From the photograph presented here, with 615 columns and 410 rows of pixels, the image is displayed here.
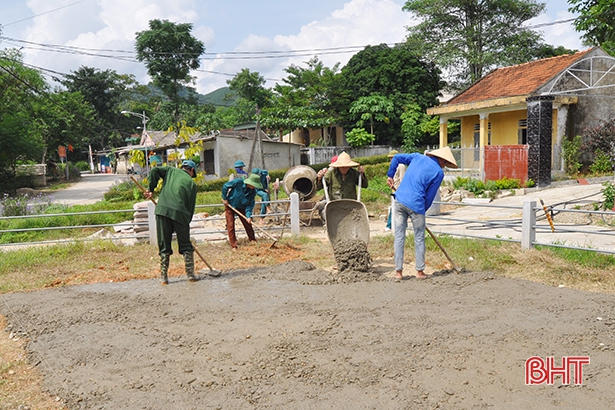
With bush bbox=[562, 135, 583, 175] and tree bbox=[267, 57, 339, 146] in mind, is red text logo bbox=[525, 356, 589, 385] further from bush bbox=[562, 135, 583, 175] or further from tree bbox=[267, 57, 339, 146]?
tree bbox=[267, 57, 339, 146]

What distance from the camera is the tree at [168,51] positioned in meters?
43.0

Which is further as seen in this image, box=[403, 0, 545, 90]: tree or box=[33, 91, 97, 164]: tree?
box=[33, 91, 97, 164]: tree

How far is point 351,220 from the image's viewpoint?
300 inches

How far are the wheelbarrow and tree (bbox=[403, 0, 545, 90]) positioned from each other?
80.9 feet

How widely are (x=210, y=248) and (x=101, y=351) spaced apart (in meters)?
4.78

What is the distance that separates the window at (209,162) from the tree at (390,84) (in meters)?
8.42

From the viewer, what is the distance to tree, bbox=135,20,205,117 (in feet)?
141

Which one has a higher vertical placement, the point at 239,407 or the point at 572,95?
the point at 572,95

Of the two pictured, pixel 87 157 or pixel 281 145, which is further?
pixel 87 157

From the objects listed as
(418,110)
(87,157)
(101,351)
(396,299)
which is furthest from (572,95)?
(87,157)

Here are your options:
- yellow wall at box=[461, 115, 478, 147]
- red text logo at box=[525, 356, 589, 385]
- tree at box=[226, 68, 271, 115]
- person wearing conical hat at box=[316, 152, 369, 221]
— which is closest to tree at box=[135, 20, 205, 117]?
tree at box=[226, 68, 271, 115]

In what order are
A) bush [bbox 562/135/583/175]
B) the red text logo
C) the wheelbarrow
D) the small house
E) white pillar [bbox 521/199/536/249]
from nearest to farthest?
the red text logo < the wheelbarrow < white pillar [bbox 521/199/536/249] < the small house < bush [bbox 562/135/583/175]

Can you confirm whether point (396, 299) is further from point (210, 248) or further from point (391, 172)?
point (210, 248)

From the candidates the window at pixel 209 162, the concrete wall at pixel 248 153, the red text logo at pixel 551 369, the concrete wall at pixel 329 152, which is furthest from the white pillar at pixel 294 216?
the concrete wall at pixel 329 152
